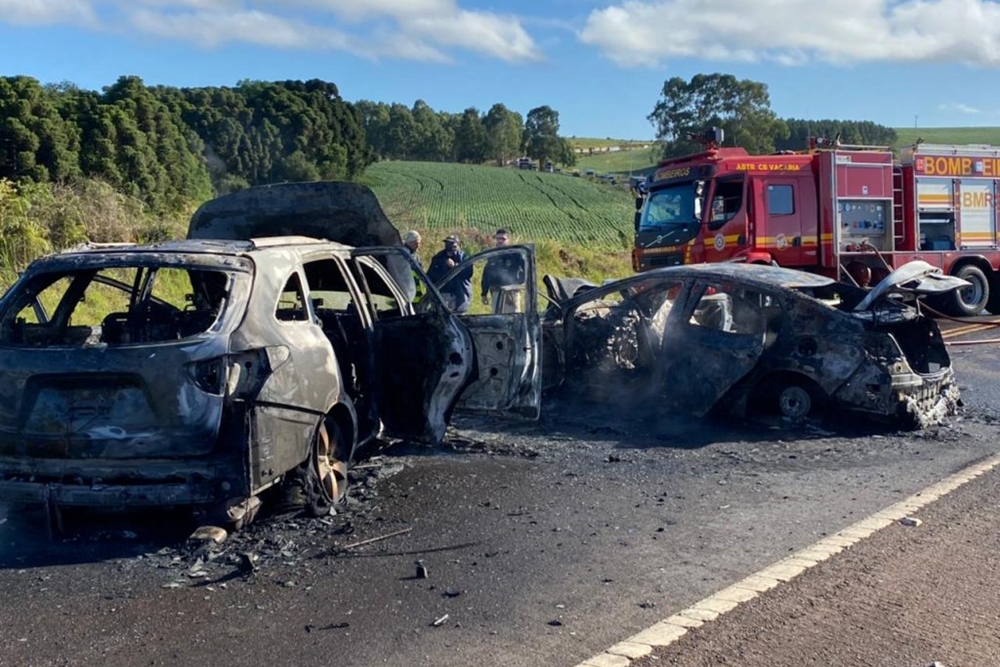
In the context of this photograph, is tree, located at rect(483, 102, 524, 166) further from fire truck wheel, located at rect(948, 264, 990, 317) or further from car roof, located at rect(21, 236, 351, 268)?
car roof, located at rect(21, 236, 351, 268)

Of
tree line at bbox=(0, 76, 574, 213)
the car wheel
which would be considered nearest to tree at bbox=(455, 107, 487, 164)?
tree line at bbox=(0, 76, 574, 213)

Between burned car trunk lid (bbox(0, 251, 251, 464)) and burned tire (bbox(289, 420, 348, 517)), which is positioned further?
burned tire (bbox(289, 420, 348, 517))

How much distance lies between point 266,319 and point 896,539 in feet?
11.8

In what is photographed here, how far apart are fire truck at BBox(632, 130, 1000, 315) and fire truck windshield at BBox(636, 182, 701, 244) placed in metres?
0.02

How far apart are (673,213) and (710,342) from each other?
311 inches

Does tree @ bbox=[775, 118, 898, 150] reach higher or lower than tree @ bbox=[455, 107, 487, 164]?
lower

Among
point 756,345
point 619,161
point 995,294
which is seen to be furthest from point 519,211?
point 619,161

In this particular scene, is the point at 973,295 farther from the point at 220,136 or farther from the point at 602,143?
the point at 602,143

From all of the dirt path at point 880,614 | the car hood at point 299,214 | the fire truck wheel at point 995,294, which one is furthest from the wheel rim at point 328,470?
the fire truck wheel at point 995,294

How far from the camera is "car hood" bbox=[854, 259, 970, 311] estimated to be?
812cm

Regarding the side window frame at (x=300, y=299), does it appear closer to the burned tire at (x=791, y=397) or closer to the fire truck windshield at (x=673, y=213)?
the burned tire at (x=791, y=397)

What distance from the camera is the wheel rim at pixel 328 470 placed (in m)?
5.77

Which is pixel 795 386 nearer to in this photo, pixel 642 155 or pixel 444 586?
pixel 444 586

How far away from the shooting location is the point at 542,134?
10369 centimetres
